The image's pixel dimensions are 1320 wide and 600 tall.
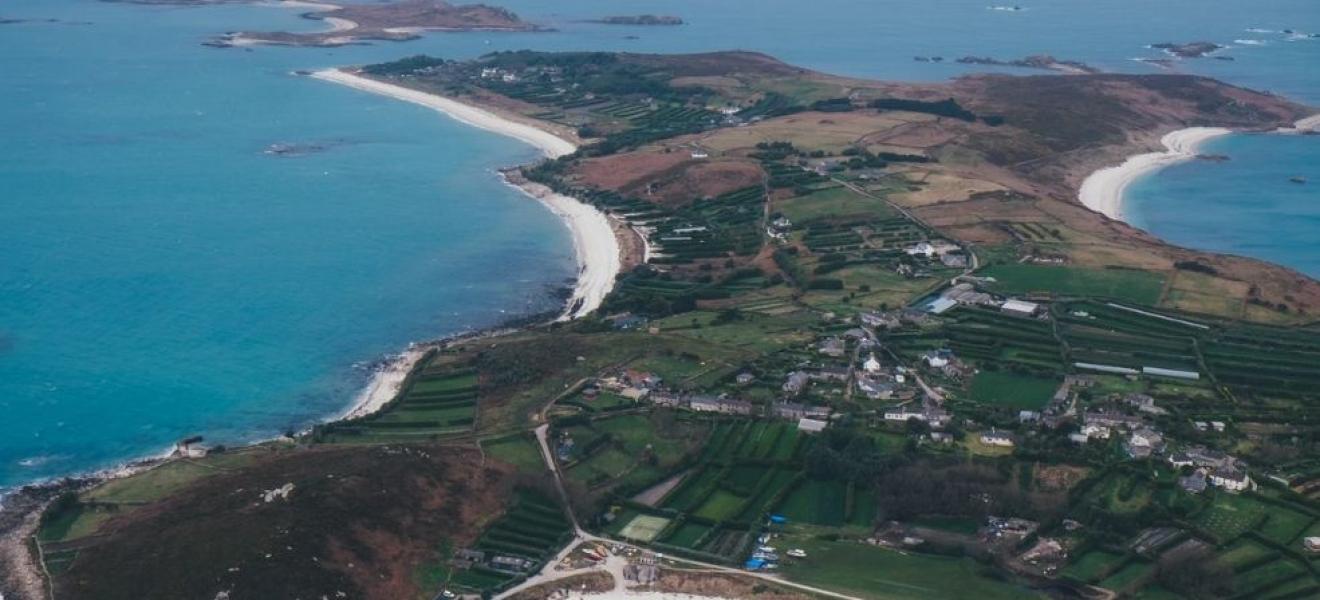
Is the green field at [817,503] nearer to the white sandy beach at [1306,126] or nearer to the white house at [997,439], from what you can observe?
the white house at [997,439]

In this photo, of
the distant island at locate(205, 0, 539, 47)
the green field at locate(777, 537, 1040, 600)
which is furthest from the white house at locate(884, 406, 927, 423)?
the distant island at locate(205, 0, 539, 47)

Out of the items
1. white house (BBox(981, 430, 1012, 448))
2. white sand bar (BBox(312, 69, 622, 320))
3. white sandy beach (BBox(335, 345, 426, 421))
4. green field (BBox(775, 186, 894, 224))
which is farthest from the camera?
green field (BBox(775, 186, 894, 224))

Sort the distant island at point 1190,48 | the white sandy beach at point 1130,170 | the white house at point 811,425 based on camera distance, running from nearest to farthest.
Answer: the white house at point 811,425
the white sandy beach at point 1130,170
the distant island at point 1190,48

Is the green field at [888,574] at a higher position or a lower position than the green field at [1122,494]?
lower

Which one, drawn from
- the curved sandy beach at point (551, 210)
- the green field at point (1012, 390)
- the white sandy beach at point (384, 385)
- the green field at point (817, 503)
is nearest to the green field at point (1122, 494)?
the green field at point (1012, 390)

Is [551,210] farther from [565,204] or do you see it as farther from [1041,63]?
[1041,63]

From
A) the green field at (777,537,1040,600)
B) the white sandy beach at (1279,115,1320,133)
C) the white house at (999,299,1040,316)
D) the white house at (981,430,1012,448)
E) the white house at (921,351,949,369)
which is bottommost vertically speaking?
the green field at (777,537,1040,600)

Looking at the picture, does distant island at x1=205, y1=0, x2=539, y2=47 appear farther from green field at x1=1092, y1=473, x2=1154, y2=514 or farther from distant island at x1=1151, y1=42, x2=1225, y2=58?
green field at x1=1092, y1=473, x2=1154, y2=514
